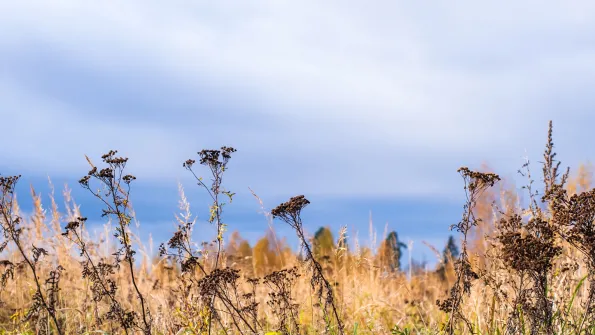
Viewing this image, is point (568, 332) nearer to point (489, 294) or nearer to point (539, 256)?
point (489, 294)

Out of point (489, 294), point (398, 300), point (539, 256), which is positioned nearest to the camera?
point (539, 256)

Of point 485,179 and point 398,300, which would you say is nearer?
point 485,179

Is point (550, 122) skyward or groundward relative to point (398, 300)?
skyward

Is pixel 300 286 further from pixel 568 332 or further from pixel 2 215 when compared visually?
pixel 2 215

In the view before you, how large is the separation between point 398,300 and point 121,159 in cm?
653

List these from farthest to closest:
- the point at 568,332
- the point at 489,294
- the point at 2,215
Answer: the point at 489,294, the point at 568,332, the point at 2,215

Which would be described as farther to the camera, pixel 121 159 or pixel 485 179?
pixel 121 159

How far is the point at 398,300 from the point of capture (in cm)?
1021

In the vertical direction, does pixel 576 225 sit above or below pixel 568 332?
above

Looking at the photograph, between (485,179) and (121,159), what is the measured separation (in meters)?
2.41

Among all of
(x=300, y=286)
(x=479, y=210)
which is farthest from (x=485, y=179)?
(x=479, y=210)

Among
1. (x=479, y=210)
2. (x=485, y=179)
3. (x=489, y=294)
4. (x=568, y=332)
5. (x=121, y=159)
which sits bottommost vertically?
(x=568, y=332)

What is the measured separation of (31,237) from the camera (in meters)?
10.3

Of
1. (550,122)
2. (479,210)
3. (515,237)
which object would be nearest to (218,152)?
(515,237)
